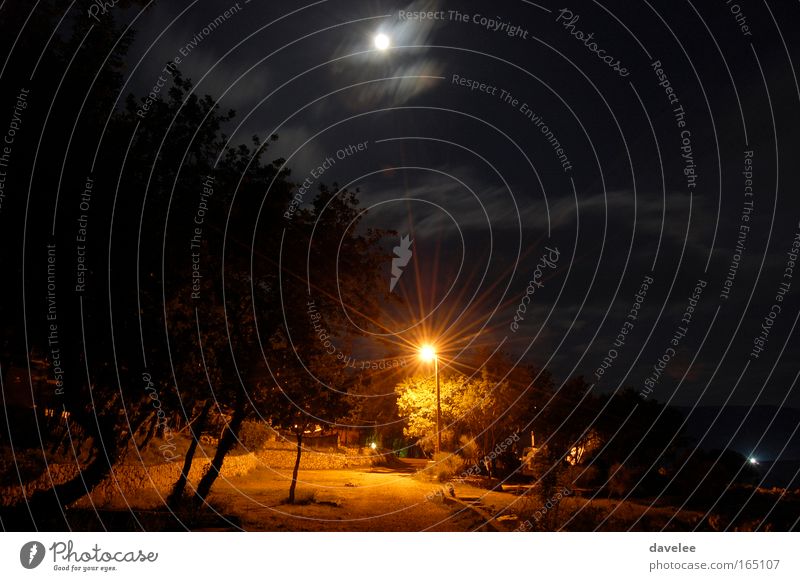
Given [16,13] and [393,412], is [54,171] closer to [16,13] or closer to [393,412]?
[16,13]

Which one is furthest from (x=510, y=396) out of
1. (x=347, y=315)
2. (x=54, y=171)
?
(x=54, y=171)

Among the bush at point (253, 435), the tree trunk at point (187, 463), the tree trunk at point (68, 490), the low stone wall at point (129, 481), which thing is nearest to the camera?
the tree trunk at point (68, 490)

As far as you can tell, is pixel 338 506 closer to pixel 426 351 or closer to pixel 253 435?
pixel 426 351

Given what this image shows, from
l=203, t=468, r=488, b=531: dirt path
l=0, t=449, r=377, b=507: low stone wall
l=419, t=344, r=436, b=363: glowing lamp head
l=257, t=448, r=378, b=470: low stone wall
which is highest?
l=419, t=344, r=436, b=363: glowing lamp head

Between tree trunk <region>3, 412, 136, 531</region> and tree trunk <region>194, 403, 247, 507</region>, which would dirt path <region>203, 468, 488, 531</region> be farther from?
tree trunk <region>3, 412, 136, 531</region>

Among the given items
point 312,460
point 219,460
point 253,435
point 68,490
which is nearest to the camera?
point 68,490

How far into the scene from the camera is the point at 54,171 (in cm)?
1240

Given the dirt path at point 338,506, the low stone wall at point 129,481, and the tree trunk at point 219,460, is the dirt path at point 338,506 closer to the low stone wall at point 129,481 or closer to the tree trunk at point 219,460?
the tree trunk at point 219,460

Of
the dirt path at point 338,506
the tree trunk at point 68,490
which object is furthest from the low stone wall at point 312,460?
the tree trunk at point 68,490

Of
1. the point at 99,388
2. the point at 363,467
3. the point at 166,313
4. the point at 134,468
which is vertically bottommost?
the point at 363,467

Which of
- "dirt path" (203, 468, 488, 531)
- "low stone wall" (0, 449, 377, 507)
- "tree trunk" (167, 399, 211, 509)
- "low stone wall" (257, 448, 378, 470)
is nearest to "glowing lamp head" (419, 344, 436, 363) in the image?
"dirt path" (203, 468, 488, 531)

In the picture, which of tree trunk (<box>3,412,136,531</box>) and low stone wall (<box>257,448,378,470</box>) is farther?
low stone wall (<box>257,448,378,470</box>)

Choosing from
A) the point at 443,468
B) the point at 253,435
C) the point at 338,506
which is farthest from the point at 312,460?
the point at 338,506

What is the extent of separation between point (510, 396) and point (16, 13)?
1300 inches
